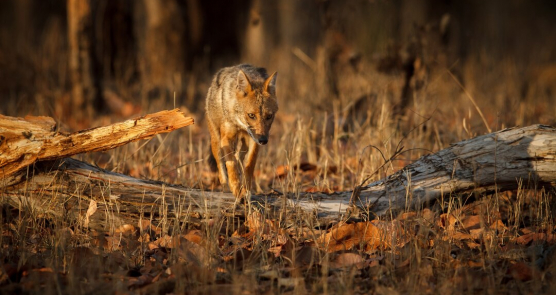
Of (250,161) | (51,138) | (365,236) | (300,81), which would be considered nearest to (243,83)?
(250,161)

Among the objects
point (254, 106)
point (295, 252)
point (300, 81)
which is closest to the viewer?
point (295, 252)

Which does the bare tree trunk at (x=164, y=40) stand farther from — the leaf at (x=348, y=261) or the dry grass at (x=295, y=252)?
the leaf at (x=348, y=261)

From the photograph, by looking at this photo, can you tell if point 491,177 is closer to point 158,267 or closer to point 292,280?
point 292,280

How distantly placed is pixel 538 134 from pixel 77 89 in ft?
26.9

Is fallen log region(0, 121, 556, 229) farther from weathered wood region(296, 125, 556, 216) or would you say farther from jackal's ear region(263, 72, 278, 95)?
jackal's ear region(263, 72, 278, 95)

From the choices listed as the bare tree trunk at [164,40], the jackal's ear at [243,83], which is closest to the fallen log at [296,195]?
the jackal's ear at [243,83]

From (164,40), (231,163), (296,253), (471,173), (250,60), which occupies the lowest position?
(296,253)

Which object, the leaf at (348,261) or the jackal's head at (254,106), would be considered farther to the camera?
the jackal's head at (254,106)

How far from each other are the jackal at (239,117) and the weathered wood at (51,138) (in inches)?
51.9

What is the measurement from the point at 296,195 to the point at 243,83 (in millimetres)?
1558

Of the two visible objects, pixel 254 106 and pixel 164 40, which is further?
pixel 164 40

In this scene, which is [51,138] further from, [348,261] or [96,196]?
[348,261]

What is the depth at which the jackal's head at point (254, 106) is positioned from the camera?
5875 mm

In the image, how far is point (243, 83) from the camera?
6.02 m
